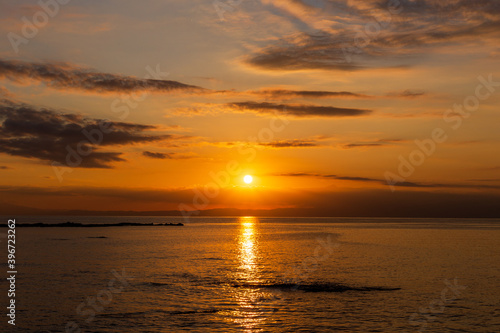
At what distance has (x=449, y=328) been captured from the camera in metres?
32.9

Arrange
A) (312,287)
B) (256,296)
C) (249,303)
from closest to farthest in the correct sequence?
(249,303) < (256,296) < (312,287)

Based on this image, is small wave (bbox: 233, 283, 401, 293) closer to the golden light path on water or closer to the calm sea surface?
the calm sea surface

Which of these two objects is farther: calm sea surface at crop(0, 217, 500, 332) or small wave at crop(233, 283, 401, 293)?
small wave at crop(233, 283, 401, 293)

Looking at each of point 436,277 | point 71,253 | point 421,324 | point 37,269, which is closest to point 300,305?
point 421,324

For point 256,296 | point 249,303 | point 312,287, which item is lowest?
point 249,303

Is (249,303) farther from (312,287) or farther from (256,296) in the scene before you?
(312,287)

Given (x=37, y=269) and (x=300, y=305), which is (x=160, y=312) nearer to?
(x=300, y=305)

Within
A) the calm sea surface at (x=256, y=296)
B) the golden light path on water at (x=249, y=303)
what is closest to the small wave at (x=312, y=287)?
the calm sea surface at (x=256, y=296)

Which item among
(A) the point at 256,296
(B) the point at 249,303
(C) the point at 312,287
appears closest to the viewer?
(B) the point at 249,303

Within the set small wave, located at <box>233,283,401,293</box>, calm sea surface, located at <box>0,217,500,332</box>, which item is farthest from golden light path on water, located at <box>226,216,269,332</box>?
small wave, located at <box>233,283,401,293</box>

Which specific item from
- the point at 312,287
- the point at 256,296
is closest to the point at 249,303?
the point at 256,296

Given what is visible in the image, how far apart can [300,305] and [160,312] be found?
11.8 m

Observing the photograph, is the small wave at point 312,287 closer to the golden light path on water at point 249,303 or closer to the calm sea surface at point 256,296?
the calm sea surface at point 256,296

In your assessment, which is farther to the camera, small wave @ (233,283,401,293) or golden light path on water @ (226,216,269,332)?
small wave @ (233,283,401,293)
